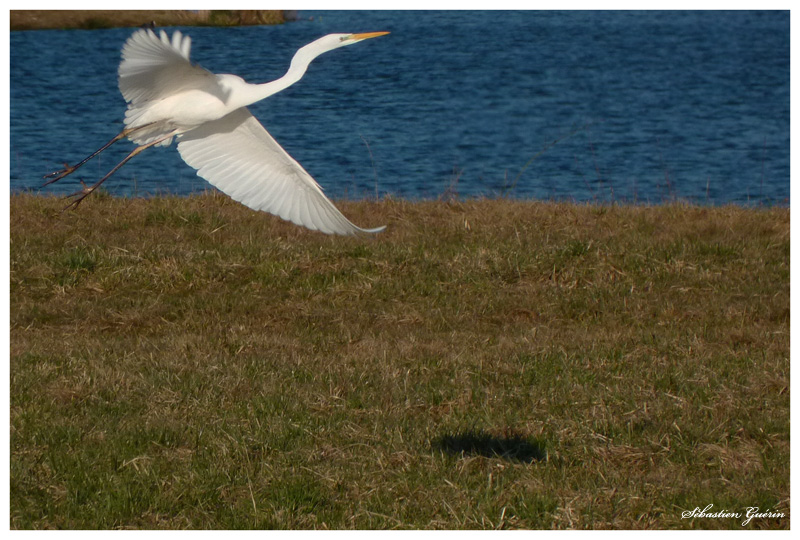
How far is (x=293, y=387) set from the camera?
248 inches

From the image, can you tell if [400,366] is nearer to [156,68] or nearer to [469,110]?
[156,68]

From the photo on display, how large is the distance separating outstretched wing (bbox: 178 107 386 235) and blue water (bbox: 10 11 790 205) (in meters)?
5.30

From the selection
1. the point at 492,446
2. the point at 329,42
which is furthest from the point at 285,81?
the point at 492,446

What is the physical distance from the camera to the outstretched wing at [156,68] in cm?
428

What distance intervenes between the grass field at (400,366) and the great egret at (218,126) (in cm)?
117

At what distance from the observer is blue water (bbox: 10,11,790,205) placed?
15102mm

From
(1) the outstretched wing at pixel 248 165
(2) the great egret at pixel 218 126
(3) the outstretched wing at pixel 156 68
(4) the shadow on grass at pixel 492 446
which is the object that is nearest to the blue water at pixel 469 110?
(1) the outstretched wing at pixel 248 165

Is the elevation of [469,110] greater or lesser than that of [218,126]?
lesser

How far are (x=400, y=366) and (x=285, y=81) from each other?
236cm

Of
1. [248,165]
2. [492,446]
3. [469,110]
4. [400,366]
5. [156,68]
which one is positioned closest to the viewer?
[156,68]

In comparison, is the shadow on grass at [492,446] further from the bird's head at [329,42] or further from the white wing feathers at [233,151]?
the bird's head at [329,42]

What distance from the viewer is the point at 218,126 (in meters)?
6.26

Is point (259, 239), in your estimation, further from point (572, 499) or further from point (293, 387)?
point (572, 499)

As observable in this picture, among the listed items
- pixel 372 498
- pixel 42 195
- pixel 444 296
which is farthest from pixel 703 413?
pixel 42 195
